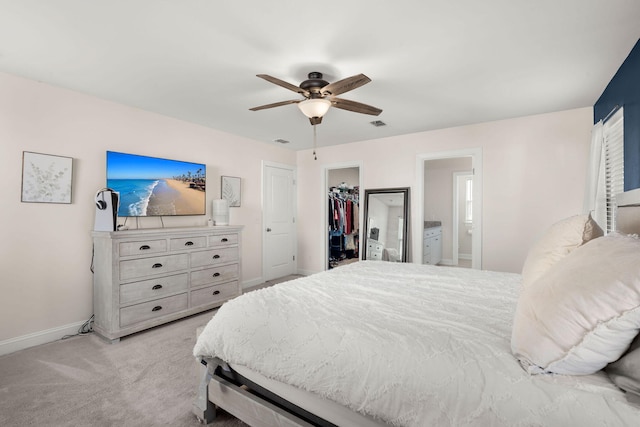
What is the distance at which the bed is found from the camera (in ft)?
2.86

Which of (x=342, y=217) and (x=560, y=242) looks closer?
(x=560, y=242)

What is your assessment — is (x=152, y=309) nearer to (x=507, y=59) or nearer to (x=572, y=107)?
(x=507, y=59)

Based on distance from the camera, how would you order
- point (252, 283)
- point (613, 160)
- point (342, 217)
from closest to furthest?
point (613, 160)
point (252, 283)
point (342, 217)

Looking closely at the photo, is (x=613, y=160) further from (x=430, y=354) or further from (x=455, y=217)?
(x=455, y=217)

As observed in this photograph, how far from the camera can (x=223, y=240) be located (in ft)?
12.6

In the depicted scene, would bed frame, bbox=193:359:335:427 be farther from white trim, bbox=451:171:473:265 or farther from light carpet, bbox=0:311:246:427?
white trim, bbox=451:171:473:265

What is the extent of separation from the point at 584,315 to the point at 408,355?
569 mm

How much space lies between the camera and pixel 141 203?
11.3 ft

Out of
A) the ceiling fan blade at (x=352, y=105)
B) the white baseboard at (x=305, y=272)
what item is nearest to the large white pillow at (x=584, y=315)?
the ceiling fan blade at (x=352, y=105)

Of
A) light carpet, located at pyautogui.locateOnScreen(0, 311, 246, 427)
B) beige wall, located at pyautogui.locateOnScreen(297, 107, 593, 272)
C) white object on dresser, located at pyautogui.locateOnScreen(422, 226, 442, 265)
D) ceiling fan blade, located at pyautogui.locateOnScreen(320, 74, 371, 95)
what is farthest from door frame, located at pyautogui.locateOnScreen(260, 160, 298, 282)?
ceiling fan blade, located at pyautogui.locateOnScreen(320, 74, 371, 95)

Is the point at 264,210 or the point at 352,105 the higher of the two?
the point at 352,105

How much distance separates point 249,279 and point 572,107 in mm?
4916

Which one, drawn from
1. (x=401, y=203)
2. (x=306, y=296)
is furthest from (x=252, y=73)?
(x=401, y=203)

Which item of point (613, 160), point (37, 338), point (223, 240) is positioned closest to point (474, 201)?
point (613, 160)
